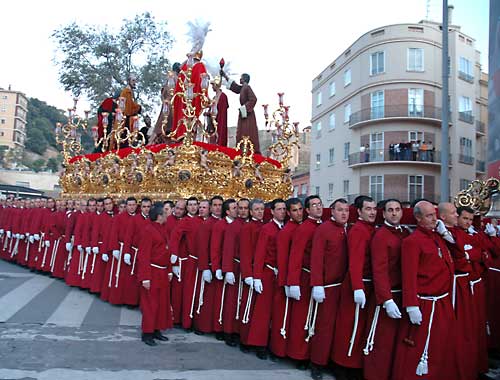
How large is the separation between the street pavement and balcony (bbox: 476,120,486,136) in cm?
3272

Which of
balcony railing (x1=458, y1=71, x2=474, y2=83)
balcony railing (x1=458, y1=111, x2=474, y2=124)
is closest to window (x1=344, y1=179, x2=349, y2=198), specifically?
balcony railing (x1=458, y1=111, x2=474, y2=124)

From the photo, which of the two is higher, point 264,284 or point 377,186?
point 377,186

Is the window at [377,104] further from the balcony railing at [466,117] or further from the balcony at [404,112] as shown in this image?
the balcony railing at [466,117]

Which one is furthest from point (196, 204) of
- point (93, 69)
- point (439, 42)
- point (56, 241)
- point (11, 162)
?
point (11, 162)

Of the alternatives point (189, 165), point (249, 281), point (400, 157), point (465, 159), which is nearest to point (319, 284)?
point (249, 281)

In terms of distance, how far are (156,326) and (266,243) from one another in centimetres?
195

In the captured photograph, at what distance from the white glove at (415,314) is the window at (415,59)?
29739 mm

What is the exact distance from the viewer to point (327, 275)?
5164 mm

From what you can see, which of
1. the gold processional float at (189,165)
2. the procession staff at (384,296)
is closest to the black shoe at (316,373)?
the procession staff at (384,296)

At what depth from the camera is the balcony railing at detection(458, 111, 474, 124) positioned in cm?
3238

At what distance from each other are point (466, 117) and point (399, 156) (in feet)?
21.5

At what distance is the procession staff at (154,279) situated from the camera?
6.21 metres

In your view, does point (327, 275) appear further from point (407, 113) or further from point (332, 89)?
point (332, 89)

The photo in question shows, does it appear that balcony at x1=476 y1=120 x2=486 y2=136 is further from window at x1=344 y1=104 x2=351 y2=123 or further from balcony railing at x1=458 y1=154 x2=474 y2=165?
window at x1=344 y1=104 x2=351 y2=123
